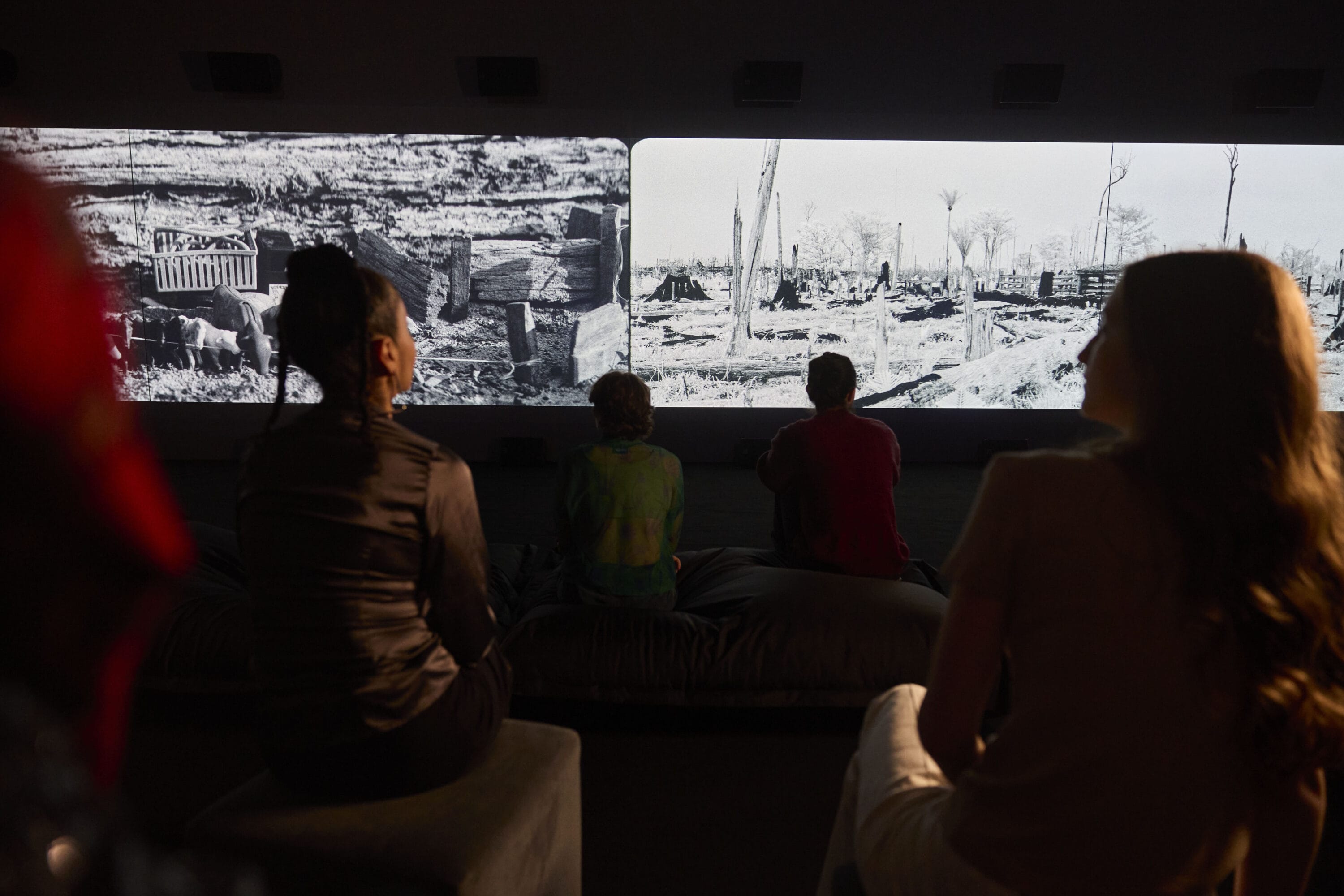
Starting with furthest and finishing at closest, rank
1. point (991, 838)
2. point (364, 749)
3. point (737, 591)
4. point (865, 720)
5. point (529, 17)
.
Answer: point (529, 17) → point (737, 591) → point (865, 720) → point (364, 749) → point (991, 838)

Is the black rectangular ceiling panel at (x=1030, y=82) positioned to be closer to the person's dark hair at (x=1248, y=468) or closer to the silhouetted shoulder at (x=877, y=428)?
the silhouetted shoulder at (x=877, y=428)

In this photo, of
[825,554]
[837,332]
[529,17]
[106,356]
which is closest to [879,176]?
[837,332]

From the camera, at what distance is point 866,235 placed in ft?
22.0

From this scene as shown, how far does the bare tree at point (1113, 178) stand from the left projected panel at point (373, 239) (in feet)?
12.1

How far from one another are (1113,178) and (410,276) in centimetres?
546

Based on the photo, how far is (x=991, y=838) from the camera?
98cm

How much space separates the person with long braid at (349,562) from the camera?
4.28ft

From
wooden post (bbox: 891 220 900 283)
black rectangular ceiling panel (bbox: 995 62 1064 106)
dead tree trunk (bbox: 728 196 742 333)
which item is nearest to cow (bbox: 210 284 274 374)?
dead tree trunk (bbox: 728 196 742 333)

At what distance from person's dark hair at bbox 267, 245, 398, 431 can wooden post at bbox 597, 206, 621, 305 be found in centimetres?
532

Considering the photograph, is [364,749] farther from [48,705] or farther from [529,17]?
[529,17]

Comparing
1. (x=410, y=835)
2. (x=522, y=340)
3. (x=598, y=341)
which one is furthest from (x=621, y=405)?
(x=522, y=340)

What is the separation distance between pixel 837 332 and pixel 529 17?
3307 millimetres

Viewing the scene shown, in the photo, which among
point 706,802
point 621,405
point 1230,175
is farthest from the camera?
point 1230,175

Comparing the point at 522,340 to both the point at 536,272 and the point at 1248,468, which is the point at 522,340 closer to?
the point at 536,272
